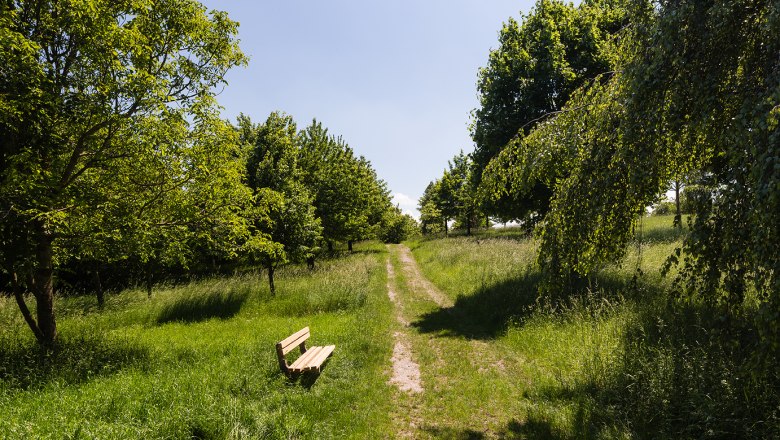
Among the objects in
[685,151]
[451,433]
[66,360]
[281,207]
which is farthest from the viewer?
[281,207]

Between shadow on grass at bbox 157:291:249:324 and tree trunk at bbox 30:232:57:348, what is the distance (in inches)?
185

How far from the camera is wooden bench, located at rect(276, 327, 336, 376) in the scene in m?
6.98

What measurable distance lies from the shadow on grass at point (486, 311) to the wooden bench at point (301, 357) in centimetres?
390

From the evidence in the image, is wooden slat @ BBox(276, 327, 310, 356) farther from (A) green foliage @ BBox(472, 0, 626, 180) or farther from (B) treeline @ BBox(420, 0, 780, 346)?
(A) green foliage @ BBox(472, 0, 626, 180)

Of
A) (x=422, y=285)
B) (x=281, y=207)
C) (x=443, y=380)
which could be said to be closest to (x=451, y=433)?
(x=443, y=380)

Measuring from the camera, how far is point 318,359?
7477mm

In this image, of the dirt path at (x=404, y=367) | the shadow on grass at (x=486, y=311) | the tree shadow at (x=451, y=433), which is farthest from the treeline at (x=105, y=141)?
the tree shadow at (x=451, y=433)

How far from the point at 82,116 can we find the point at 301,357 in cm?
670

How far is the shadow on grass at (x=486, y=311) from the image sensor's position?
1075cm

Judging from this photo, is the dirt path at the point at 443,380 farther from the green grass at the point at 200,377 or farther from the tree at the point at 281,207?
the tree at the point at 281,207

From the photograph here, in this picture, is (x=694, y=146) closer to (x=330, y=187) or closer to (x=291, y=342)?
(x=291, y=342)

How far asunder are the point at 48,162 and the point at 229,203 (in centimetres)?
367

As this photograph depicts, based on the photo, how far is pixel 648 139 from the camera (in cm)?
433

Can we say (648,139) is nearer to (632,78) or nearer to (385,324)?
(632,78)
